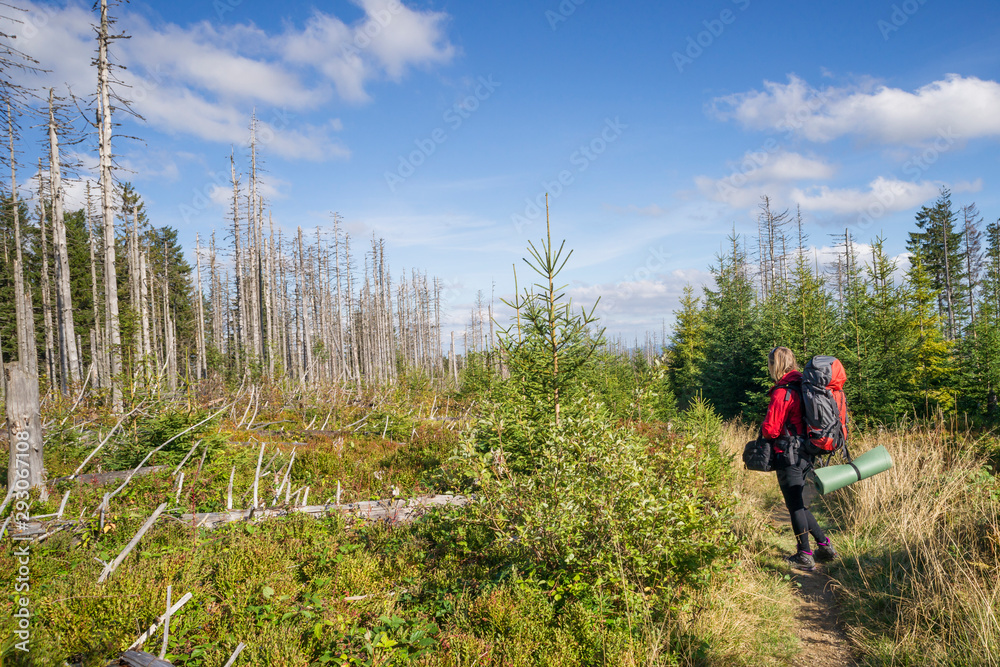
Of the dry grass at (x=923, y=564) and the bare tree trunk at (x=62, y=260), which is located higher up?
the bare tree trunk at (x=62, y=260)

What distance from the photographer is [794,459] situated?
453cm

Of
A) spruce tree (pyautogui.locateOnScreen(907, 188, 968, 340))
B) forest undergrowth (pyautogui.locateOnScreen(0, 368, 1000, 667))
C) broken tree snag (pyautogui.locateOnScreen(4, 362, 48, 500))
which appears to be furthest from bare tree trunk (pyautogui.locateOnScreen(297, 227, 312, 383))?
spruce tree (pyautogui.locateOnScreen(907, 188, 968, 340))

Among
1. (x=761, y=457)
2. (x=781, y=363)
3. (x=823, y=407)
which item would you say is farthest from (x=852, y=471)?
(x=781, y=363)

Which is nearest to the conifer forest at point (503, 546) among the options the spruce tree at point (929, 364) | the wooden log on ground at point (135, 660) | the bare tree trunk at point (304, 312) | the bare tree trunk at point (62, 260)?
the wooden log on ground at point (135, 660)

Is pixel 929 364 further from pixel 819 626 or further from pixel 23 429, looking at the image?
pixel 23 429

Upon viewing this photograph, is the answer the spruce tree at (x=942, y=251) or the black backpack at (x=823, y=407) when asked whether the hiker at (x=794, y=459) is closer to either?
the black backpack at (x=823, y=407)

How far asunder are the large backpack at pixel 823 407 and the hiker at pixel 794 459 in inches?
3.8

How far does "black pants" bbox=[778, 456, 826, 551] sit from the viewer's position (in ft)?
14.9

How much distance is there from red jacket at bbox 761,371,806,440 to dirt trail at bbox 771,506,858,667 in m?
1.41

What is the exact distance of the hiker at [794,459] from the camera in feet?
14.9

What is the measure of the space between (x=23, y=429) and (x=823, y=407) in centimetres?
861

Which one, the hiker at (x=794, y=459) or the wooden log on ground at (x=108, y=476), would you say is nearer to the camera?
the hiker at (x=794, y=459)

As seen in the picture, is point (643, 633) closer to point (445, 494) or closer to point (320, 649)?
point (320, 649)

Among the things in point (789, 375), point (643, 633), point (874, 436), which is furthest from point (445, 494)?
point (874, 436)
